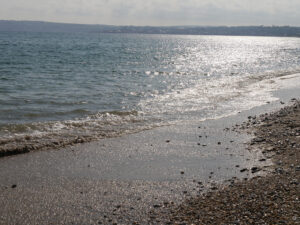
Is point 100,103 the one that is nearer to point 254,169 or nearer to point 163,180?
point 163,180

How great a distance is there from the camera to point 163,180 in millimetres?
8211

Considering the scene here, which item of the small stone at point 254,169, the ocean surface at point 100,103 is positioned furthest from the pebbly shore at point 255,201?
the ocean surface at point 100,103

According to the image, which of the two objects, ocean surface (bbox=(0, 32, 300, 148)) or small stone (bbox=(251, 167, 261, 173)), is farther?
ocean surface (bbox=(0, 32, 300, 148))

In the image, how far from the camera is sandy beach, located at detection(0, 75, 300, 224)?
6.41m

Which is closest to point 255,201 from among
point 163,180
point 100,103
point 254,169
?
point 254,169

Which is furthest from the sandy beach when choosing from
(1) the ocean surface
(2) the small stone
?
(1) the ocean surface

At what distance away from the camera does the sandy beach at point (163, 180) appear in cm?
641

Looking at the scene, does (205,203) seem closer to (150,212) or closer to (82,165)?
(150,212)

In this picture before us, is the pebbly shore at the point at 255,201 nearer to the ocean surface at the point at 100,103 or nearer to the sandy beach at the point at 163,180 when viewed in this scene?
the sandy beach at the point at 163,180

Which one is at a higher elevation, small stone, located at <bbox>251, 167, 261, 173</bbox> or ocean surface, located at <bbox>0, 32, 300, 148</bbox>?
small stone, located at <bbox>251, 167, 261, 173</bbox>

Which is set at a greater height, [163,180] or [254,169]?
[254,169]

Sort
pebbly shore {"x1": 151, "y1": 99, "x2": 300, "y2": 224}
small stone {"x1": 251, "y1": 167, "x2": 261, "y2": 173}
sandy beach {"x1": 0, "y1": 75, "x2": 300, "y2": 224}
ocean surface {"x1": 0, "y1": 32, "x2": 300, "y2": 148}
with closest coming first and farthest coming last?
pebbly shore {"x1": 151, "y1": 99, "x2": 300, "y2": 224} < sandy beach {"x1": 0, "y1": 75, "x2": 300, "y2": 224} < small stone {"x1": 251, "y1": 167, "x2": 261, "y2": 173} < ocean surface {"x1": 0, "y1": 32, "x2": 300, "y2": 148}

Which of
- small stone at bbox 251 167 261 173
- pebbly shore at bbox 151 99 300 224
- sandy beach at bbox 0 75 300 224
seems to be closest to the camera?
pebbly shore at bbox 151 99 300 224

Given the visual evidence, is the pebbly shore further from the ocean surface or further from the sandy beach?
the ocean surface
